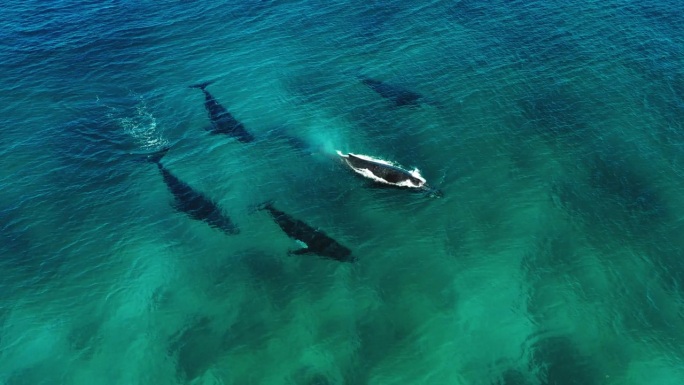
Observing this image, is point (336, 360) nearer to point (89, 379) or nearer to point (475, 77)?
point (89, 379)

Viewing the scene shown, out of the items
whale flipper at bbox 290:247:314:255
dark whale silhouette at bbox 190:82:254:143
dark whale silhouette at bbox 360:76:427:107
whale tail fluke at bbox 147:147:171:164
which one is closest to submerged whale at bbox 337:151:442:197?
whale flipper at bbox 290:247:314:255

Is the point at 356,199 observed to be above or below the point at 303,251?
above

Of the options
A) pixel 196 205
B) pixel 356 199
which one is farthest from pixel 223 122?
pixel 356 199

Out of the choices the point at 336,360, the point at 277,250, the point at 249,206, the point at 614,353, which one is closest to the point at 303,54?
the point at 249,206

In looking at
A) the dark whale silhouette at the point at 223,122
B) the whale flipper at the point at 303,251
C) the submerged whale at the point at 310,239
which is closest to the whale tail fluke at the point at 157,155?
the dark whale silhouette at the point at 223,122

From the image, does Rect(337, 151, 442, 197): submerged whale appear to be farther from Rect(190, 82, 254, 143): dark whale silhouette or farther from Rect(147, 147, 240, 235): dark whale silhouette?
Rect(190, 82, 254, 143): dark whale silhouette

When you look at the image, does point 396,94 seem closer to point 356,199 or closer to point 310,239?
point 356,199
